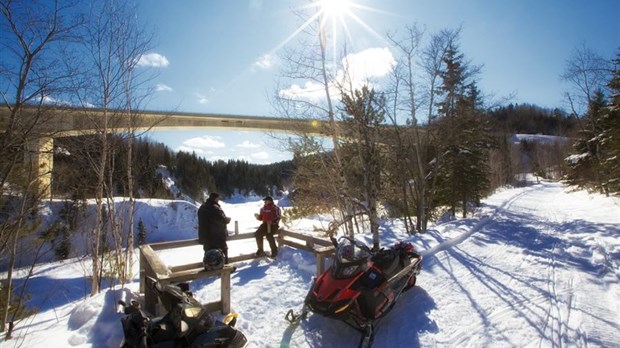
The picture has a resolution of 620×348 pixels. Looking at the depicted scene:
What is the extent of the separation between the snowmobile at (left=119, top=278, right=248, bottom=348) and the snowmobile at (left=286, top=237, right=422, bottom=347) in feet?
3.60

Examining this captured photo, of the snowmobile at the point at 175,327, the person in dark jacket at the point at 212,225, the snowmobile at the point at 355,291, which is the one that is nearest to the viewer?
the snowmobile at the point at 175,327

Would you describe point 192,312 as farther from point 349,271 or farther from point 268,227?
point 268,227

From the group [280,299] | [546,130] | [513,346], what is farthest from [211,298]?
[546,130]

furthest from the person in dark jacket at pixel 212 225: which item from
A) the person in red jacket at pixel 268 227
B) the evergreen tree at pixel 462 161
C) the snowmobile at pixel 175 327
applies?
the evergreen tree at pixel 462 161

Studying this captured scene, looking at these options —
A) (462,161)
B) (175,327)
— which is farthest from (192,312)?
(462,161)

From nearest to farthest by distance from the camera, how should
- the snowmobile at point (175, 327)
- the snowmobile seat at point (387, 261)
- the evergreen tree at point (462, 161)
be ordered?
the snowmobile at point (175, 327)
the snowmobile seat at point (387, 261)
the evergreen tree at point (462, 161)

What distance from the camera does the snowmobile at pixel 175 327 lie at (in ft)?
9.75

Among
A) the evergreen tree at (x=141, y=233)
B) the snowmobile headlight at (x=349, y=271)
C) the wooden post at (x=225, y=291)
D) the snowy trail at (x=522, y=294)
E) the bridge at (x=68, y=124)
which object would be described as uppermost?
the bridge at (x=68, y=124)

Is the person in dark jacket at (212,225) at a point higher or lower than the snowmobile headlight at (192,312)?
higher

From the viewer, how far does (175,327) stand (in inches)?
129

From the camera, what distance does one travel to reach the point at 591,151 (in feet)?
83.1

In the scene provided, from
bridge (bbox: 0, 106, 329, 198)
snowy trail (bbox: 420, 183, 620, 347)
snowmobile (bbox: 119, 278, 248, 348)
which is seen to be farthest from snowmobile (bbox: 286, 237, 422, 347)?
bridge (bbox: 0, 106, 329, 198)

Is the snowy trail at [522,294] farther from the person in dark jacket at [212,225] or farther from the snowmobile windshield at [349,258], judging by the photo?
the person in dark jacket at [212,225]

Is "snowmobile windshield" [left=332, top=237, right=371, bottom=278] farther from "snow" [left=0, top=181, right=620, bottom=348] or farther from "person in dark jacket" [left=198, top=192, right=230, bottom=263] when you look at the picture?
"person in dark jacket" [left=198, top=192, right=230, bottom=263]
